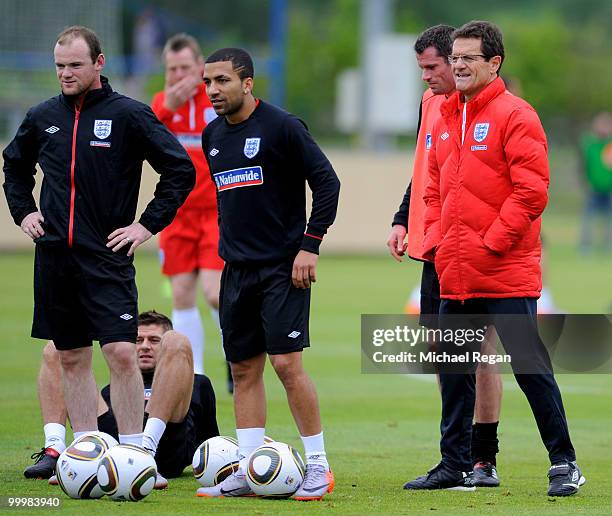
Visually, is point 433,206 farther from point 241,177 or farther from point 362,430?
point 362,430

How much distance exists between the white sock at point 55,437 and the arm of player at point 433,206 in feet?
7.73

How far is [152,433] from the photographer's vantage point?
7.55 metres

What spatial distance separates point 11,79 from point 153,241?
936 centimetres

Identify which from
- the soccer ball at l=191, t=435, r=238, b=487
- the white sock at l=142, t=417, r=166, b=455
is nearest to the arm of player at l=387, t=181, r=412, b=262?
the soccer ball at l=191, t=435, r=238, b=487

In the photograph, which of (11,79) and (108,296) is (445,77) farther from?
(11,79)

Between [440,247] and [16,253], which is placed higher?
[440,247]

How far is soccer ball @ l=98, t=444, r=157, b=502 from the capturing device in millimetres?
6863

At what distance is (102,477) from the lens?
22.6 feet

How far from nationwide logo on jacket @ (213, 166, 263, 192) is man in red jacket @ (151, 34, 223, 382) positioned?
3.38 metres

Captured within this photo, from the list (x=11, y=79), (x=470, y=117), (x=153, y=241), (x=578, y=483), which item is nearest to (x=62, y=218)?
(x=470, y=117)

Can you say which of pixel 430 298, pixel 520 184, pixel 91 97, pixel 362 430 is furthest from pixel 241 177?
pixel 362 430

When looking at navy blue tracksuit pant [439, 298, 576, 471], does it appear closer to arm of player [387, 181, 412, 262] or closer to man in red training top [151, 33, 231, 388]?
arm of player [387, 181, 412, 262]

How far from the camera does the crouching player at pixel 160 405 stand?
7.66 metres

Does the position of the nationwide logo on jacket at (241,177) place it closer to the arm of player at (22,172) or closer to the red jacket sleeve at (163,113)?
the arm of player at (22,172)
